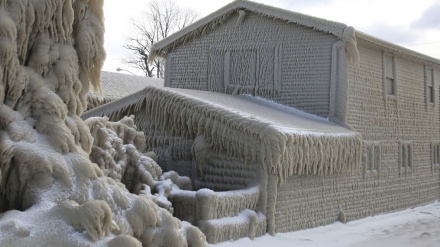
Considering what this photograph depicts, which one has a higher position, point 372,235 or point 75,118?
point 75,118

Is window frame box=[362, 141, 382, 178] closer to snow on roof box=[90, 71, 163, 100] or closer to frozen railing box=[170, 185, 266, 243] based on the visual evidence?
frozen railing box=[170, 185, 266, 243]

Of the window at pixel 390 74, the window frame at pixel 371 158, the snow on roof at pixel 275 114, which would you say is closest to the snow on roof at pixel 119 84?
the snow on roof at pixel 275 114

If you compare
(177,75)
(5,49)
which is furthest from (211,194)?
(177,75)

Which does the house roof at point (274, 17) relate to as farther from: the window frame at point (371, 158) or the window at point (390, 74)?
the window frame at point (371, 158)

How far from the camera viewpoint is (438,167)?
79.0ft

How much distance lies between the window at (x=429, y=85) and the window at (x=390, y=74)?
3148mm

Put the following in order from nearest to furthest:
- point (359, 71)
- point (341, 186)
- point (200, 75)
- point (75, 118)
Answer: point (75, 118), point (341, 186), point (359, 71), point (200, 75)

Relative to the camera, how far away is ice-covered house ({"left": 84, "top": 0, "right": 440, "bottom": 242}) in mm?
12977

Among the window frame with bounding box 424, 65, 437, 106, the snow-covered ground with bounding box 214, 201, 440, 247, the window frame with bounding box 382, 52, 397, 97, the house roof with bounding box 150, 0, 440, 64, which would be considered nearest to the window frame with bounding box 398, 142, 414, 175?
the window frame with bounding box 382, 52, 397, 97

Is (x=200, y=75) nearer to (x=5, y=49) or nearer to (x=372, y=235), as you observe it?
(x=372, y=235)

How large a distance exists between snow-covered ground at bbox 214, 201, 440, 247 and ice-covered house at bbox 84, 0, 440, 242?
309mm

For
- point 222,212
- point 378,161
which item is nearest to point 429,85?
point 378,161

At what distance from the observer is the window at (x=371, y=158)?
17.9 m

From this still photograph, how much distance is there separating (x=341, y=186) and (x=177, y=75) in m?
7.46
